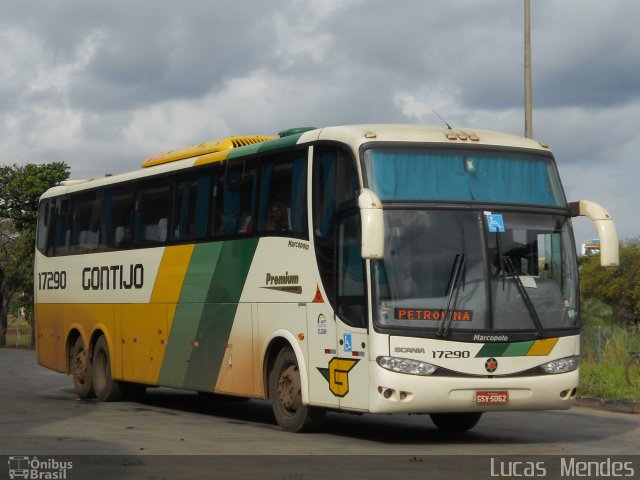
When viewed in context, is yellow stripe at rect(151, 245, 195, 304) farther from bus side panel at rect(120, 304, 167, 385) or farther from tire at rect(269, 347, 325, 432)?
tire at rect(269, 347, 325, 432)

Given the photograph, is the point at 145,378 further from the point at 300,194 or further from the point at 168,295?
the point at 300,194

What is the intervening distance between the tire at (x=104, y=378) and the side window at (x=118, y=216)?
5.98 feet

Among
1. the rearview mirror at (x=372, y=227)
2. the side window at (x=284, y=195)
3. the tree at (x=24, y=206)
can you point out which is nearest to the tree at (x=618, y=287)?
the tree at (x=24, y=206)

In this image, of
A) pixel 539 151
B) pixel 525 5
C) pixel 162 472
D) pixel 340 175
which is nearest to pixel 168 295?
pixel 340 175

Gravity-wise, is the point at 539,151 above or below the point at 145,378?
above

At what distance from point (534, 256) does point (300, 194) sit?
292 centimetres

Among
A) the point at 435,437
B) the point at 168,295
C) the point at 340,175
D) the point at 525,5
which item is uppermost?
the point at 525,5

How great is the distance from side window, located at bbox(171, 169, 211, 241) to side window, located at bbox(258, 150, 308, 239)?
1718mm

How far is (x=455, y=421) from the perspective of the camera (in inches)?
645

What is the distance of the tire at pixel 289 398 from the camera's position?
1534 centimetres

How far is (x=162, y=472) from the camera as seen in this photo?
1121 cm

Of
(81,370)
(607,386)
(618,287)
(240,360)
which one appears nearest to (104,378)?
(81,370)

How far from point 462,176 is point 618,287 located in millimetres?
49605

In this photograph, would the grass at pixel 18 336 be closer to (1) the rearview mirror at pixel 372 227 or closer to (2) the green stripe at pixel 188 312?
(2) the green stripe at pixel 188 312
